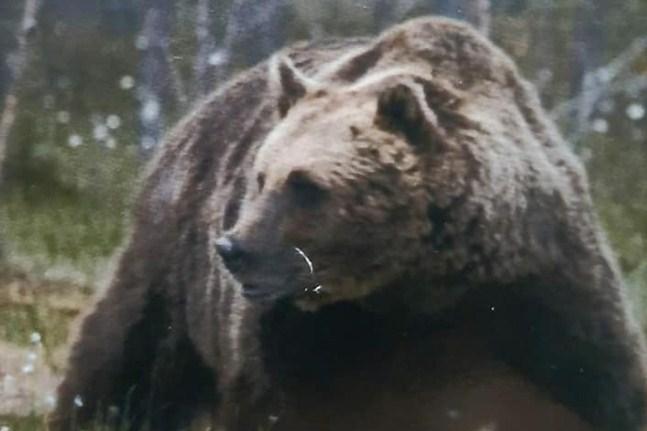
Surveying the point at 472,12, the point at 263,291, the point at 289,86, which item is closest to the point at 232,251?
the point at 263,291

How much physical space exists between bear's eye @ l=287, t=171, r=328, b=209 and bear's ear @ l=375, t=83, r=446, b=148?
246 mm

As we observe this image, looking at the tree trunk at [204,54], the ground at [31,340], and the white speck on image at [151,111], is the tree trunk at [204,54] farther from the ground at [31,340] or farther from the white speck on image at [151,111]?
the ground at [31,340]

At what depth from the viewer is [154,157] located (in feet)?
12.5

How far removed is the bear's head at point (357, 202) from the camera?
134 inches

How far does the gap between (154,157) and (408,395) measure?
40.7 inches

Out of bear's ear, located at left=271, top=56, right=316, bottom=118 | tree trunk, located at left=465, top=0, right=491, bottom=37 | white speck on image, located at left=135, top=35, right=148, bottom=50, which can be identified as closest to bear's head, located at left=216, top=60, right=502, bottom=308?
bear's ear, located at left=271, top=56, right=316, bottom=118

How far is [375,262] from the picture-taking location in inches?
135

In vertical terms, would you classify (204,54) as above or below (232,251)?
above

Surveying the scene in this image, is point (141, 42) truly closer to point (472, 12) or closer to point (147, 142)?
point (147, 142)

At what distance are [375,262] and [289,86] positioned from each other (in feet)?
1.89

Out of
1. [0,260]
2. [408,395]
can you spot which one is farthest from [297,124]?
[0,260]

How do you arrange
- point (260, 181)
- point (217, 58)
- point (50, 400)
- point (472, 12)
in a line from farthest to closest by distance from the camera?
1. point (50, 400)
2. point (217, 58)
3. point (472, 12)
4. point (260, 181)

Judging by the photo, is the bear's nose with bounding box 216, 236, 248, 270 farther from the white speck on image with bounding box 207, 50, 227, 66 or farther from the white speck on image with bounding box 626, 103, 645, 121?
the white speck on image with bounding box 626, 103, 645, 121

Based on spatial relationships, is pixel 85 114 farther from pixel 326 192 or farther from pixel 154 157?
pixel 326 192
